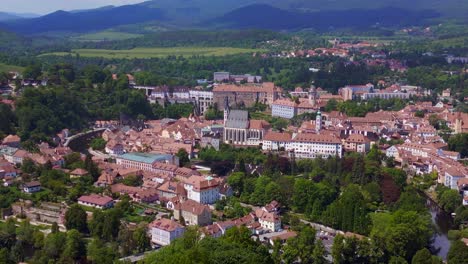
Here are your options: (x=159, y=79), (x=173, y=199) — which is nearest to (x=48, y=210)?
(x=173, y=199)

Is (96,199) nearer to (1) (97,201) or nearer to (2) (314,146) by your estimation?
(1) (97,201)

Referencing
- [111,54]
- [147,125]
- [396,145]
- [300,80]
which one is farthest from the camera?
[111,54]

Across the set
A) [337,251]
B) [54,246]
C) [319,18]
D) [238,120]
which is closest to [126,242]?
[54,246]

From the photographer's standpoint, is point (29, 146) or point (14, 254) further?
point (29, 146)

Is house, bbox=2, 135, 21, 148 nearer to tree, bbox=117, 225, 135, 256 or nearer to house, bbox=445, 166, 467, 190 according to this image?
tree, bbox=117, 225, 135, 256

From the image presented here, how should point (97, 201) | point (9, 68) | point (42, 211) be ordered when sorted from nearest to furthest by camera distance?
point (42, 211) < point (97, 201) < point (9, 68)

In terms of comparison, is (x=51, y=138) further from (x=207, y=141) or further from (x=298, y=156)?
(x=298, y=156)
